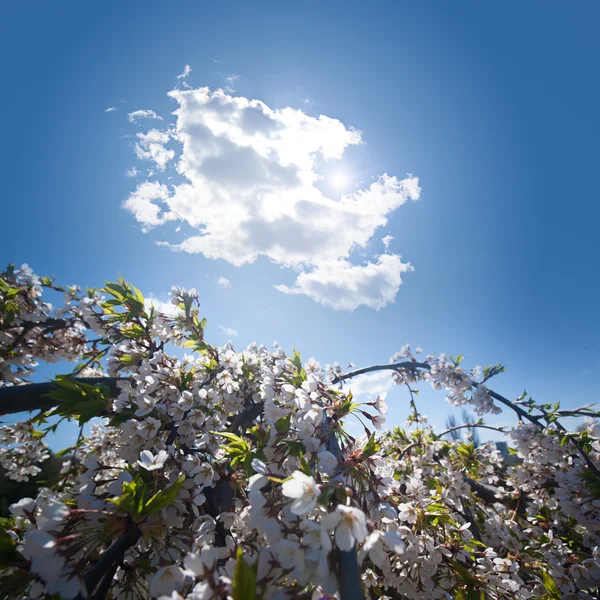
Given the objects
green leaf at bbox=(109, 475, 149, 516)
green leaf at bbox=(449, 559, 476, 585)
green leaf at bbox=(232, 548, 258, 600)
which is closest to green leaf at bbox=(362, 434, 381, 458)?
green leaf at bbox=(232, 548, 258, 600)

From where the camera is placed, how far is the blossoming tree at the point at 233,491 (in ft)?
3.35

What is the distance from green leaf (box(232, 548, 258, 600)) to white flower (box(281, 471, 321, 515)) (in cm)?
20

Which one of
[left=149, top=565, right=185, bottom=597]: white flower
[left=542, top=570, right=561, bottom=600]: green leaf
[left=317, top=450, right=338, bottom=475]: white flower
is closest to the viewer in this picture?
[left=149, top=565, right=185, bottom=597]: white flower

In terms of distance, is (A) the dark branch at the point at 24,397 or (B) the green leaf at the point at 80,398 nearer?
(B) the green leaf at the point at 80,398

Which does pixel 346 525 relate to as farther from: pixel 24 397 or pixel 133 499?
pixel 24 397

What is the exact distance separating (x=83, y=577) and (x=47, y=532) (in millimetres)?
209

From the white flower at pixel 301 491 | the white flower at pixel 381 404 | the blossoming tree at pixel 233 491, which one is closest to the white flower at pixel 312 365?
the blossoming tree at pixel 233 491

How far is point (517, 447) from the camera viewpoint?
13.8ft

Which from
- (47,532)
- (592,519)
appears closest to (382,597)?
(47,532)

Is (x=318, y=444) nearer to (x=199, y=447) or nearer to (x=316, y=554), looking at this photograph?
(x=316, y=554)

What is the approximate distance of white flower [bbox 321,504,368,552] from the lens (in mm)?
931

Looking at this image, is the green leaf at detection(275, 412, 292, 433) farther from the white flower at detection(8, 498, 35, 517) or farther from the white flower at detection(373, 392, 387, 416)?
the white flower at detection(8, 498, 35, 517)

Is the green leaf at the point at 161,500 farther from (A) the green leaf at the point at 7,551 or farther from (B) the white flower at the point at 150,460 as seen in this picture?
(A) the green leaf at the point at 7,551

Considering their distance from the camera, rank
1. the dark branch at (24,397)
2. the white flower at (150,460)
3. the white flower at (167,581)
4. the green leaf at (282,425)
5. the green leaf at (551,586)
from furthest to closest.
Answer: the dark branch at (24,397) → the green leaf at (551,586) → the green leaf at (282,425) → the white flower at (150,460) → the white flower at (167,581)
